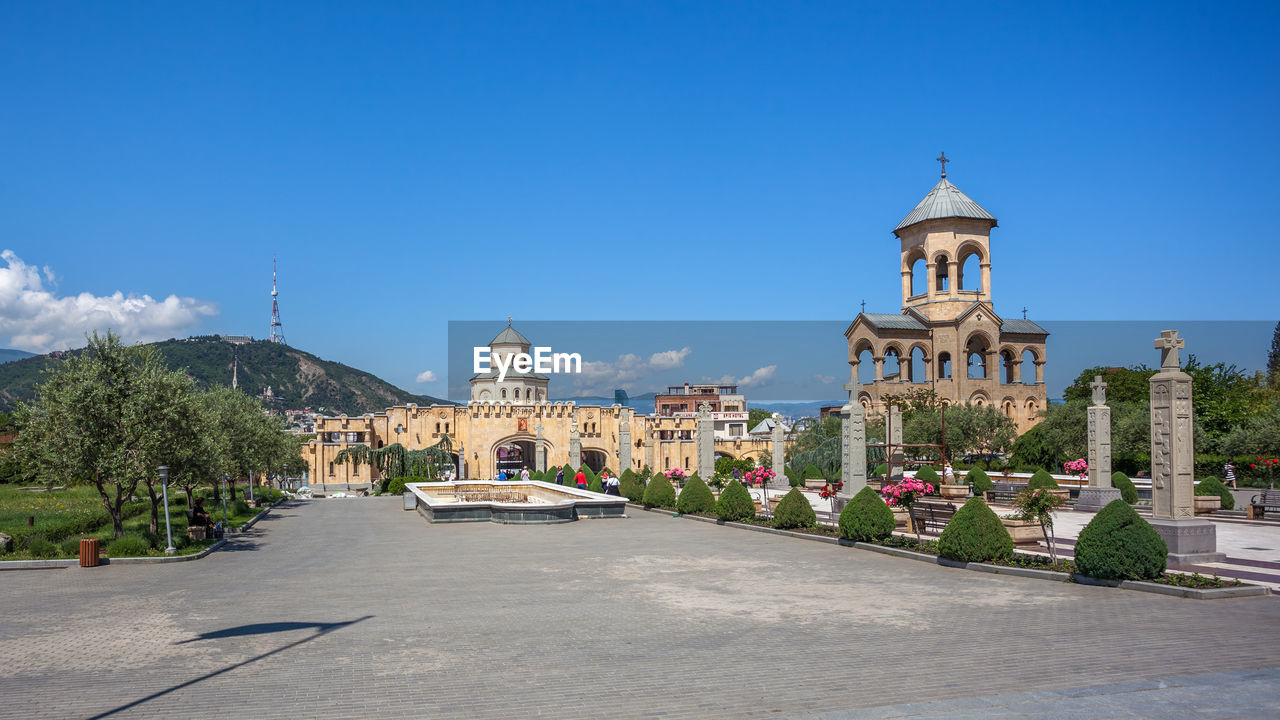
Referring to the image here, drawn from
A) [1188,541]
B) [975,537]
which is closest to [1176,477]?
[1188,541]

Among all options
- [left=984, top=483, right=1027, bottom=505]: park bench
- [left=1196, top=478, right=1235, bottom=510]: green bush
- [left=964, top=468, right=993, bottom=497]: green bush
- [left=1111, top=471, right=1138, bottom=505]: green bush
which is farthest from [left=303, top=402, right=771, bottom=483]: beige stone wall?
[left=1196, top=478, right=1235, bottom=510]: green bush

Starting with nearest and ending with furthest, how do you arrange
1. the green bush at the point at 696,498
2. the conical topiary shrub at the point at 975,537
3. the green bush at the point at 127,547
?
the conical topiary shrub at the point at 975,537
the green bush at the point at 127,547
the green bush at the point at 696,498

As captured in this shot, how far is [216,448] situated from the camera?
64.6 ft

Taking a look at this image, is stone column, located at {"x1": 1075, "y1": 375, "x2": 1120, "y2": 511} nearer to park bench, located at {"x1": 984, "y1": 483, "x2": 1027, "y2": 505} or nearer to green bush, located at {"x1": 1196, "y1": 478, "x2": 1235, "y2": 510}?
green bush, located at {"x1": 1196, "y1": 478, "x2": 1235, "y2": 510}

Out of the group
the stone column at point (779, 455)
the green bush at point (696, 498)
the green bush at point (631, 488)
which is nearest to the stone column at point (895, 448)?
the stone column at point (779, 455)

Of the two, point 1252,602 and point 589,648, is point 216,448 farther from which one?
point 1252,602

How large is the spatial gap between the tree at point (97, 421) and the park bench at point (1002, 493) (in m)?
21.7

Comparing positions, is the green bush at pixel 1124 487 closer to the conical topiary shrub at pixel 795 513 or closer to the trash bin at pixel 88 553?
the conical topiary shrub at pixel 795 513

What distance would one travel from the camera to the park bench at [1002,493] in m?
25.9

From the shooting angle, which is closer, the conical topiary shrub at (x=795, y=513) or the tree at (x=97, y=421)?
the tree at (x=97, y=421)

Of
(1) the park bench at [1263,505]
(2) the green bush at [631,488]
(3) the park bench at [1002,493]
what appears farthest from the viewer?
(2) the green bush at [631,488]

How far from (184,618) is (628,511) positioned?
17488 millimetres

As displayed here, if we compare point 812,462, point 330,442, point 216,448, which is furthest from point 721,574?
point 330,442

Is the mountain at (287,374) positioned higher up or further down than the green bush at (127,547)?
higher up
